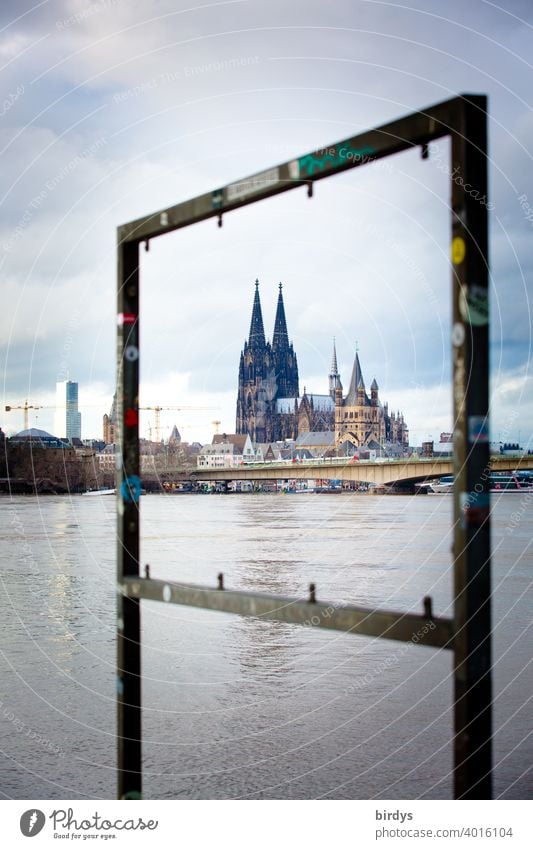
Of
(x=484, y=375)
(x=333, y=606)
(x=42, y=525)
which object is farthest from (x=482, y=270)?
(x=42, y=525)

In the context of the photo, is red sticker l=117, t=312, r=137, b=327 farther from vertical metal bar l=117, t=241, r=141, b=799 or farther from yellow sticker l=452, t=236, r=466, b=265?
yellow sticker l=452, t=236, r=466, b=265

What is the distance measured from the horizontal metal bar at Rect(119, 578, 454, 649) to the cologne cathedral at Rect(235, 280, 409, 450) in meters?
78.2

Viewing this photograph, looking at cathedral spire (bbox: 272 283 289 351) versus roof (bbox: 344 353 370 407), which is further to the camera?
cathedral spire (bbox: 272 283 289 351)

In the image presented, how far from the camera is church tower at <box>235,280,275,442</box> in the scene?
99.8 metres

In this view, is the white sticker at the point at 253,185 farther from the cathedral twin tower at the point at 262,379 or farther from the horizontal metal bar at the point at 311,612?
the cathedral twin tower at the point at 262,379

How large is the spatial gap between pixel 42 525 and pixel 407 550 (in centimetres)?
1424

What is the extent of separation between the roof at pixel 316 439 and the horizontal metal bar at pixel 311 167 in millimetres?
81960

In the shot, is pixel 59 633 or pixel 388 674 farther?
pixel 59 633

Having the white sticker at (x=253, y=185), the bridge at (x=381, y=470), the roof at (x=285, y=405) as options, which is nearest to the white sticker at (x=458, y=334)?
the white sticker at (x=253, y=185)

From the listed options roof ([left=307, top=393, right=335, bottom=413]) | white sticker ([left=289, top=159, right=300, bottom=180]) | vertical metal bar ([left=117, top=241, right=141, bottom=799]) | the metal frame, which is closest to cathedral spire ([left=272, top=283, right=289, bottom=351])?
Answer: roof ([left=307, top=393, right=335, bottom=413])

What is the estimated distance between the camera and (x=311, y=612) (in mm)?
2254

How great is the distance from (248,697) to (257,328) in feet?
325

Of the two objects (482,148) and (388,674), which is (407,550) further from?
(482,148)
